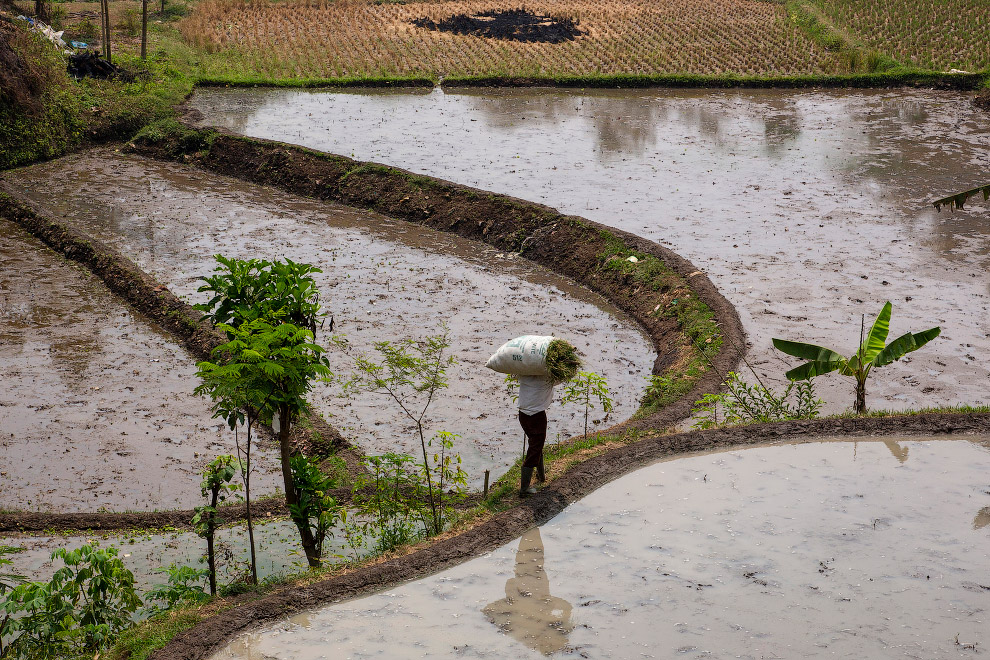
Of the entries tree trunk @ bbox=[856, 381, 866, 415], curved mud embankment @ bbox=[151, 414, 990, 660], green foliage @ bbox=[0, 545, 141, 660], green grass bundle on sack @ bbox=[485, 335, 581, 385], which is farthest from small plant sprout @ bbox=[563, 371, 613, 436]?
green foliage @ bbox=[0, 545, 141, 660]

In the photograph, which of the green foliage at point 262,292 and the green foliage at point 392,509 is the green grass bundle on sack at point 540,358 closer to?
the green foliage at point 392,509

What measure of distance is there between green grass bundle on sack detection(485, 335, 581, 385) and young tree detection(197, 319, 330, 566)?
128 centimetres

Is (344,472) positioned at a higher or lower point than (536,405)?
lower

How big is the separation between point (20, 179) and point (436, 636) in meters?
14.5

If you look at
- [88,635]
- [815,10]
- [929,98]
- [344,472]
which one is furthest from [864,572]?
[815,10]

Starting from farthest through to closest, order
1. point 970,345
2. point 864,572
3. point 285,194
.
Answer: point 285,194 < point 970,345 < point 864,572

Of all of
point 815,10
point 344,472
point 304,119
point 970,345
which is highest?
point 815,10

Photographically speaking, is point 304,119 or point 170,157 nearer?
point 170,157

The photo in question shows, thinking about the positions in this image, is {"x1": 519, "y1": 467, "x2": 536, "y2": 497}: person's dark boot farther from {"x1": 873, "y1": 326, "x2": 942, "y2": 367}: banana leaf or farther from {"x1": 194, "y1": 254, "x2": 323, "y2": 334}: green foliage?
{"x1": 873, "y1": 326, "x2": 942, "y2": 367}: banana leaf

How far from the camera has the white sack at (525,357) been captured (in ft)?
21.6

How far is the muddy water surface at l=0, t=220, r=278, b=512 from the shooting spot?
8273mm

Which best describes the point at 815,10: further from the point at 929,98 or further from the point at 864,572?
the point at 864,572

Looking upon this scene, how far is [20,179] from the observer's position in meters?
16.8

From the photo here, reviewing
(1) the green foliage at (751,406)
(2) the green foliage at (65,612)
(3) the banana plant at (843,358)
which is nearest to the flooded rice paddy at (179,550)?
(2) the green foliage at (65,612)
